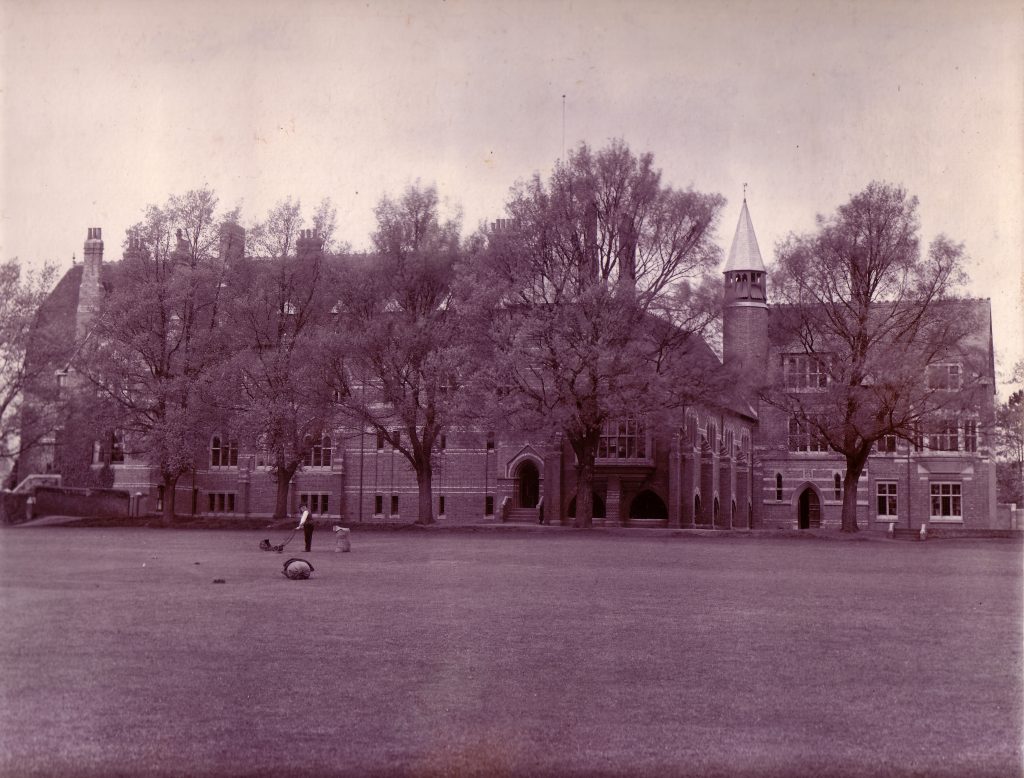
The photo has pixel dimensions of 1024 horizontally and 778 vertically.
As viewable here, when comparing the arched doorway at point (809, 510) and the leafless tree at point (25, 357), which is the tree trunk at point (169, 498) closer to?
the leafless tree at point (25, 357)

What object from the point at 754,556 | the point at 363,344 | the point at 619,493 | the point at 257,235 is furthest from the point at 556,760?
the point at 619,493

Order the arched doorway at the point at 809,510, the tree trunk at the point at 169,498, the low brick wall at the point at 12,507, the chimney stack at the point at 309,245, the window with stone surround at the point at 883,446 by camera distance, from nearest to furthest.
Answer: the low brick wall at the point at 12,507
the chimney stack at the point at 309,245
the tree trunk at the point at 169,498
the window with stone surround at the point at 883,446
the arched doorway at the point at 809,510

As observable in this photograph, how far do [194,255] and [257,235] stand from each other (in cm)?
355

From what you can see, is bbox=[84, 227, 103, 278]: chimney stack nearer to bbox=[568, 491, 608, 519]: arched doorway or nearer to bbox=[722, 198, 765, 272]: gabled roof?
bbox=[568, 491, 608, 519]: arched doorway

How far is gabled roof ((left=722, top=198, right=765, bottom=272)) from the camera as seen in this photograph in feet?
238

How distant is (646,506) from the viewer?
60750 mm

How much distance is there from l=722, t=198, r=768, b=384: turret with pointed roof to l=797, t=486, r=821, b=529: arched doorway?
31.9 feet

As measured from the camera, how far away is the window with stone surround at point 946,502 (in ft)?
218

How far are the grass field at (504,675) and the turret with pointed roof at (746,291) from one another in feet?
156

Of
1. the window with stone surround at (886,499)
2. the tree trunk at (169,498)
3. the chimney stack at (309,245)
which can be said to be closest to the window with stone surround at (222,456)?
the tree trunk at (169,498)

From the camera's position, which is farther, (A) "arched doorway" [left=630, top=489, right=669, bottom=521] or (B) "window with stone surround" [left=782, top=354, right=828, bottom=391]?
(A) "arched doorway" [left=630, top=489, right=669, bottom=521]

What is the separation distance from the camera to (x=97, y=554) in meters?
29.2

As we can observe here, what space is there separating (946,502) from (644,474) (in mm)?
20599

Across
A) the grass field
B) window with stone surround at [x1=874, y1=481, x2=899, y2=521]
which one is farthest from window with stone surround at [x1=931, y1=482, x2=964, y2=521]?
the grass field
